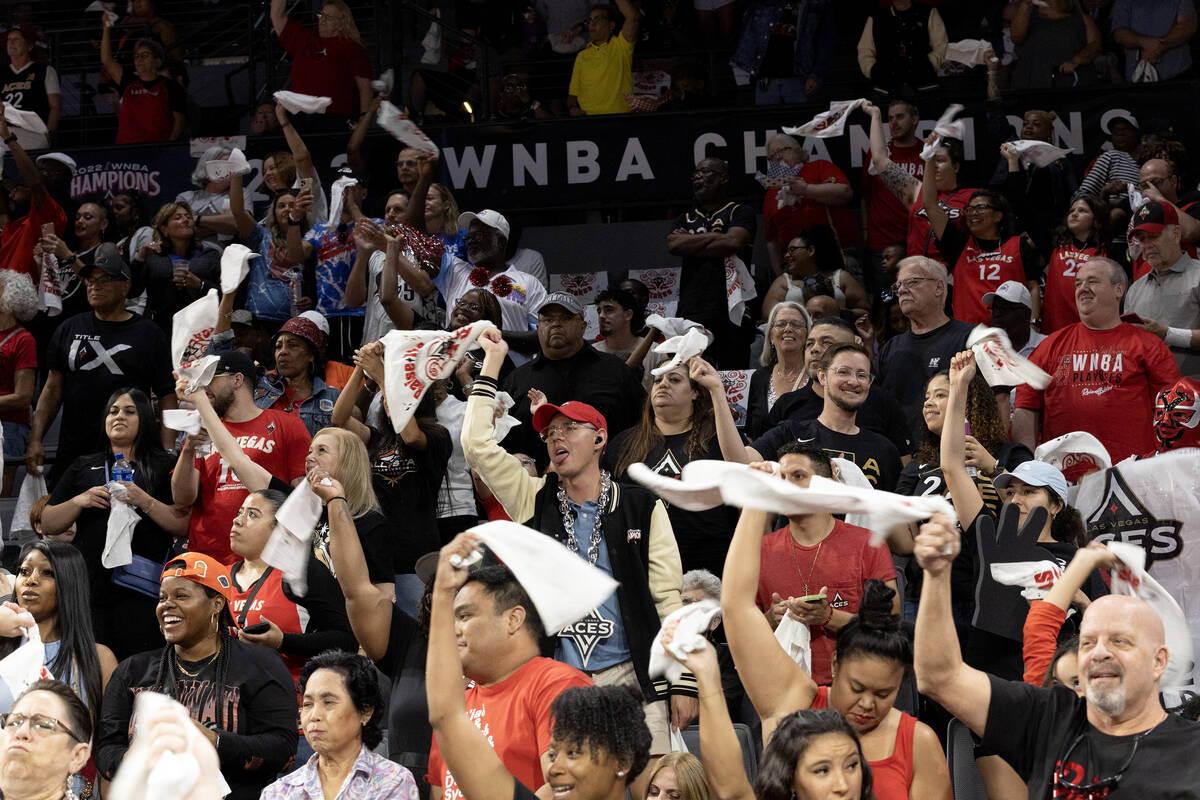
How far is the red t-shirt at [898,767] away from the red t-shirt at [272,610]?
7.20ft

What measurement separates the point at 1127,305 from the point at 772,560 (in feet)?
12.9

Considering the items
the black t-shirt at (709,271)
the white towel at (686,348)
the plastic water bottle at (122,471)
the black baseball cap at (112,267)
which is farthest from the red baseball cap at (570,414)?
the black baseball cap at (112,267)

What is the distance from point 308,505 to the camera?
5.89 m

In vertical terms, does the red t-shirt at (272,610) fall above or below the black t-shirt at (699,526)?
below

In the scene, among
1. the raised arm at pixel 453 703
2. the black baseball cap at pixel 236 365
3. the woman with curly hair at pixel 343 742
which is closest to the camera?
the raised arm at pixel 453 703

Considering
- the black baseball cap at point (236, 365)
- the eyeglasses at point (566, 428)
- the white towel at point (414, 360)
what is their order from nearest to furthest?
the eyeglasses at point (566, 428) < the white towel at point (414, 360) < the black baseball cap at point (236, 365)

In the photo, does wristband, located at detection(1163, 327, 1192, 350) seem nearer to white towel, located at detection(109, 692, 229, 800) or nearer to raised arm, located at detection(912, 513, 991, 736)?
raised arm, located at detection(912, 513, 991, 736)

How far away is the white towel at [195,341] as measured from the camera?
7.03 meters

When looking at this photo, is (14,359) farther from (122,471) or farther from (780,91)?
(780,91)

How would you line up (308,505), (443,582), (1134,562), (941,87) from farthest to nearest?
(941,87)
(308,505)
(1134,562)
(443,582)

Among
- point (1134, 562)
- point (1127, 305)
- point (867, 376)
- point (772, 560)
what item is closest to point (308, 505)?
point (772, 560)

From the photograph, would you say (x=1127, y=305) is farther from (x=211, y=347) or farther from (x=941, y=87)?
(x=211, y=347)

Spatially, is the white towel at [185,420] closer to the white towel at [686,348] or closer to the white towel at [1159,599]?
the white towel at [686,348]

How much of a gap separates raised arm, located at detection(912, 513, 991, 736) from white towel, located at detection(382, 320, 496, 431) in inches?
108
